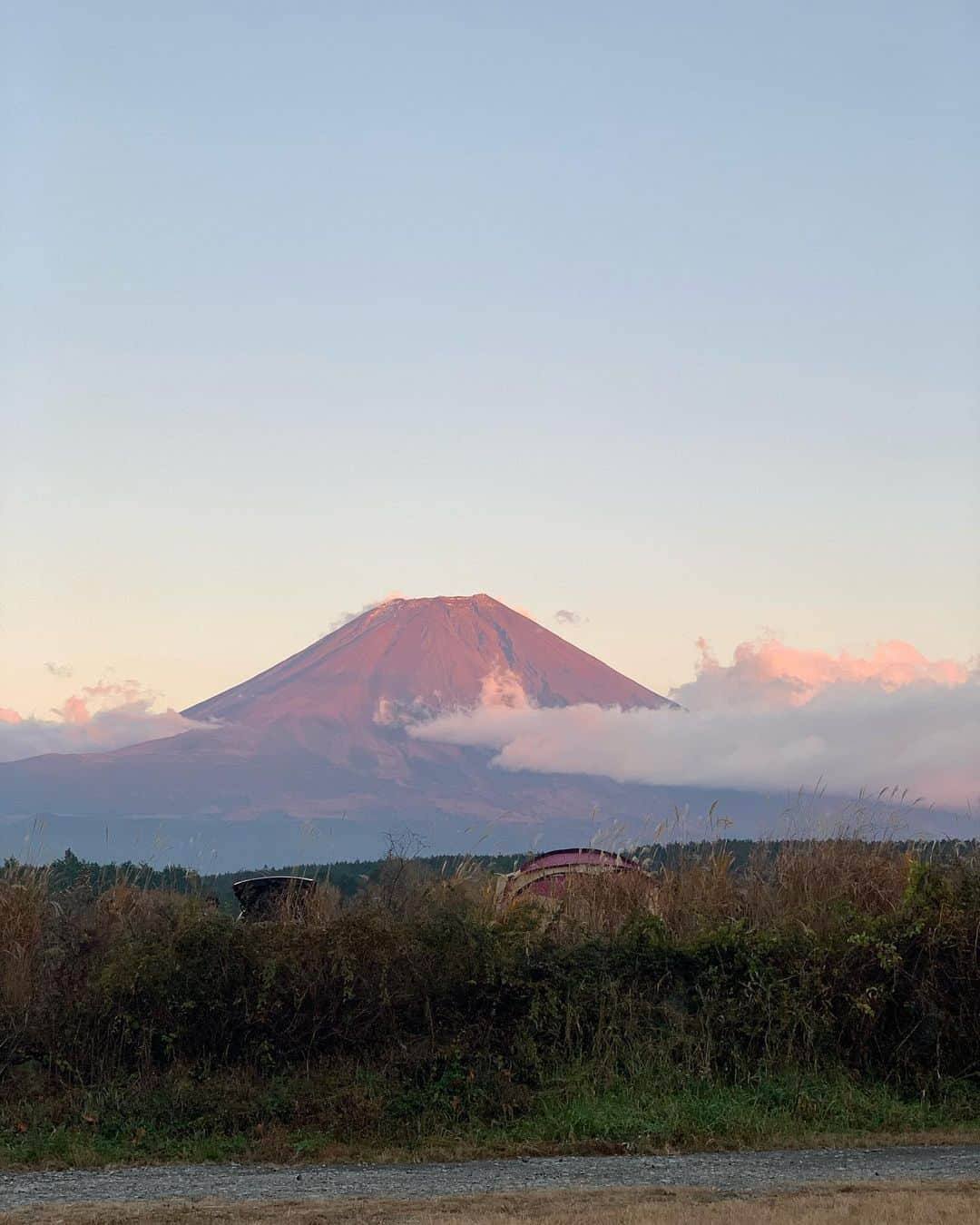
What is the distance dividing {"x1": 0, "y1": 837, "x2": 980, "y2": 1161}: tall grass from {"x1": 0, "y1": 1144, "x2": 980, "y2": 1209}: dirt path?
134 cm

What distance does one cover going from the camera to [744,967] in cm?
1480

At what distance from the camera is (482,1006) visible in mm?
14594

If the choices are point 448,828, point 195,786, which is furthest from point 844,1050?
point 195,786

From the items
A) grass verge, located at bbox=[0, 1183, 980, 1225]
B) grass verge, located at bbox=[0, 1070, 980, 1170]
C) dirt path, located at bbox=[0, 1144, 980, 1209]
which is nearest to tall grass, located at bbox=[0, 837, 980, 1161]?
grass verge, located at bbox=[0, 1070, 980, 1170]

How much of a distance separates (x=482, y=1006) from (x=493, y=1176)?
123 inches

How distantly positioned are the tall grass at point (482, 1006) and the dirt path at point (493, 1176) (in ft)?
4.38

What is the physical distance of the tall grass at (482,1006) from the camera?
13.8m

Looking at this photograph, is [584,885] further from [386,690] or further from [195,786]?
[195,786]

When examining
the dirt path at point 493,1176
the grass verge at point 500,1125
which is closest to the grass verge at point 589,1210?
the dirt path at point 493,1176

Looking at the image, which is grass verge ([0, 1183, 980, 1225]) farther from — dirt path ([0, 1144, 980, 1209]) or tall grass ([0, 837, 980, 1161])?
tall grass ([0, 837, 980, 1161])

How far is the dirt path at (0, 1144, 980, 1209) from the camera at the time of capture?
1095cm

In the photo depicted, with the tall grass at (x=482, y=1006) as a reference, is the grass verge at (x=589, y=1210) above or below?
below

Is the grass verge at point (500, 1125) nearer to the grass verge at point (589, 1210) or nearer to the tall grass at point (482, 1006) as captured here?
the tall grass at point (482, 1006)

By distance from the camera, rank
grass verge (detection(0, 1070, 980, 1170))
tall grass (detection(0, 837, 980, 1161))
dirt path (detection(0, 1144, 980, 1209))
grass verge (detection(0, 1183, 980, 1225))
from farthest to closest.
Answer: tall grass (detection(0, 837, 980, 1161)) < grass verge (detection(0, 1070, 980, 1170)) < dirt path (detection(0, 1144, 980, 1209)) < grass verge (detection(0, 1183, 980, 1225))
